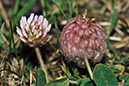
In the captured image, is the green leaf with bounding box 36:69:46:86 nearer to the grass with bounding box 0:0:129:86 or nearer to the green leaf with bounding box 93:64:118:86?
the grass with bounding box 0:0:129:86

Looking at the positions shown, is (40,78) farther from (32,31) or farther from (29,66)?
(29,66)

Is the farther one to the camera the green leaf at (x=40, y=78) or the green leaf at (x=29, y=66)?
the green leaf at (x=29, y=66)

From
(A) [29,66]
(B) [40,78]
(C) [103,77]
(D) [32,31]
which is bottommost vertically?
(C) [103,77]

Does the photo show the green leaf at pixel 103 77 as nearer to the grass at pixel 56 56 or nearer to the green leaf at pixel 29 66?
the grass at pixel 56 56

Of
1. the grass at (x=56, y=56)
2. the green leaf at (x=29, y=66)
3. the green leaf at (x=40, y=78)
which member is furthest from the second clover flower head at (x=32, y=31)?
the green leaf at (x=29, y=66)

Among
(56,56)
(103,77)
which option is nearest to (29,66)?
(56,56)

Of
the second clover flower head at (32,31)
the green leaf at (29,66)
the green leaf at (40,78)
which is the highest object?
the second clover flower head at (32,31)

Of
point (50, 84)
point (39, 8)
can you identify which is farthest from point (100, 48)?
point (39, 8)

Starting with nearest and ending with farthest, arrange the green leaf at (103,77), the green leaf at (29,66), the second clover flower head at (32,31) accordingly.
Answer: the green leaf at (103,77)
the second clover flower head at (32,31)
the green leaf at (29,66)

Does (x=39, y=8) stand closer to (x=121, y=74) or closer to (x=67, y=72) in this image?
(x=67, y=72)
